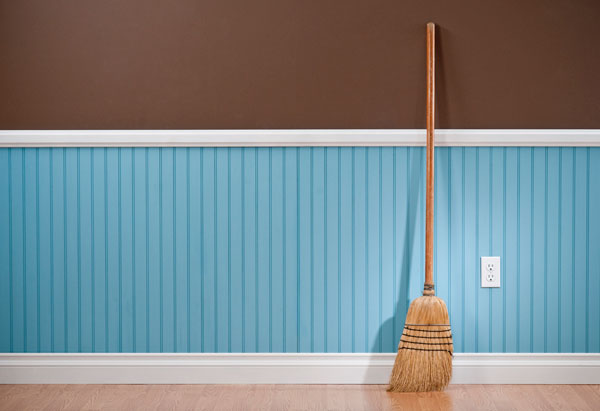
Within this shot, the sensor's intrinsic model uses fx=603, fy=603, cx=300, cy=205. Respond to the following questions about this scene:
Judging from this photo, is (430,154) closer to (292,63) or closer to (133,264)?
(292,63)

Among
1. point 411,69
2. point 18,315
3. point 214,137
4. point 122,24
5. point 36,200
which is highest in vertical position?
point 122,24

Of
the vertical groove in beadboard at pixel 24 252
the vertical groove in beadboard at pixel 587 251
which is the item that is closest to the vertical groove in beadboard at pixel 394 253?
the vertical groove in beadboard at pixel 587 251

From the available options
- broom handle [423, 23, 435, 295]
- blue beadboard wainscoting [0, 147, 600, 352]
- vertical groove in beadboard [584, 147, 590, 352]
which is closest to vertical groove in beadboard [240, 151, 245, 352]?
blue beadboard wainscoting [0, 147, 600, 352]

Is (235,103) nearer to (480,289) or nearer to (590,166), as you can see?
(480,289)

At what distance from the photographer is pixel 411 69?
1.86 m

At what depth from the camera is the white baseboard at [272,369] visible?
1890 millimetres

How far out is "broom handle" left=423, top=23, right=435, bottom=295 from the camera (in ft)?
5.88

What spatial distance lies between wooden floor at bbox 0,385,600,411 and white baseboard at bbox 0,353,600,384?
3 cm

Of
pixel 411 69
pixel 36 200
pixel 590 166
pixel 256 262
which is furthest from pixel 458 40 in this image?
pixel 36 200

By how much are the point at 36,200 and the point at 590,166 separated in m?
1.73

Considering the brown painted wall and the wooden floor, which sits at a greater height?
the brown painted wall

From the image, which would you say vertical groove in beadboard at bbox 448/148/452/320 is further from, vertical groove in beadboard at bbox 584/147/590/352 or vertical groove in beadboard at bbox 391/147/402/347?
vertical groove in beadboard at bbox 584/147/590/352

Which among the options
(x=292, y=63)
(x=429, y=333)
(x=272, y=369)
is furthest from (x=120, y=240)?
(x=429, y=333)

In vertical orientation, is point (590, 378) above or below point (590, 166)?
below
